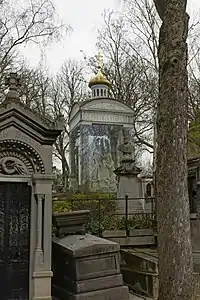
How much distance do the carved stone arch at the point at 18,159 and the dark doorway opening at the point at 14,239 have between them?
250 millimetres

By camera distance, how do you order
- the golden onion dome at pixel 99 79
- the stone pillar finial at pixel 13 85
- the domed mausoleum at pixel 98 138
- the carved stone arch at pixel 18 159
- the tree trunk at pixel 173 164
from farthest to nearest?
1. the golden onion dome at pixel 99 79
2. the domed mausoleum at pixel 98 138
3. the stone pillar finial at pixel 13 85
4. the carved stone arch at pixel 18 159
5. the tree trunk at pixel 173 164

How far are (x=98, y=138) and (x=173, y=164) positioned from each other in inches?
886

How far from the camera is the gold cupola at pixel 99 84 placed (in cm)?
3247

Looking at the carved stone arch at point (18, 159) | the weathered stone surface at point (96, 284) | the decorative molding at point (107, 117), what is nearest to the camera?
the weathered stone surface at point (96, 284)

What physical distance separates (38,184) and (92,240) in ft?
4.70

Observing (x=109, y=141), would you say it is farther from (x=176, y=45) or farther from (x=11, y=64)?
(x=176, y=45)

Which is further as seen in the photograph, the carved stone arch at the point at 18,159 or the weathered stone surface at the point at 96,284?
the carved stone arch at the point at 18,159

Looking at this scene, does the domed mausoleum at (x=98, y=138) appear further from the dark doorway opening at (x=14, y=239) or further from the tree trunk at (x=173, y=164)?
the tree trunk at (x=173, y=164)

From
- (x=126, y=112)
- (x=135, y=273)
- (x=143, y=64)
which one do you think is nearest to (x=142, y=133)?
(x=126, y=112)

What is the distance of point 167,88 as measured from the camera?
21.6 ft

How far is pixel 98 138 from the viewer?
28.8 meters

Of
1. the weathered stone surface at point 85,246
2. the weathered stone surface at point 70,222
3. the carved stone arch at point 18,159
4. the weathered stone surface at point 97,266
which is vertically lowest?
the weathered stone surface at point 97,266

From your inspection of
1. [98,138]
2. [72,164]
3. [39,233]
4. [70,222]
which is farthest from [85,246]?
[72,164]

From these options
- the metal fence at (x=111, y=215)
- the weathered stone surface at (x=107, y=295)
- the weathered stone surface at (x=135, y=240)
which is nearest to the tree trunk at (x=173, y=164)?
the weathered stone surface at (x=107, y=295)
